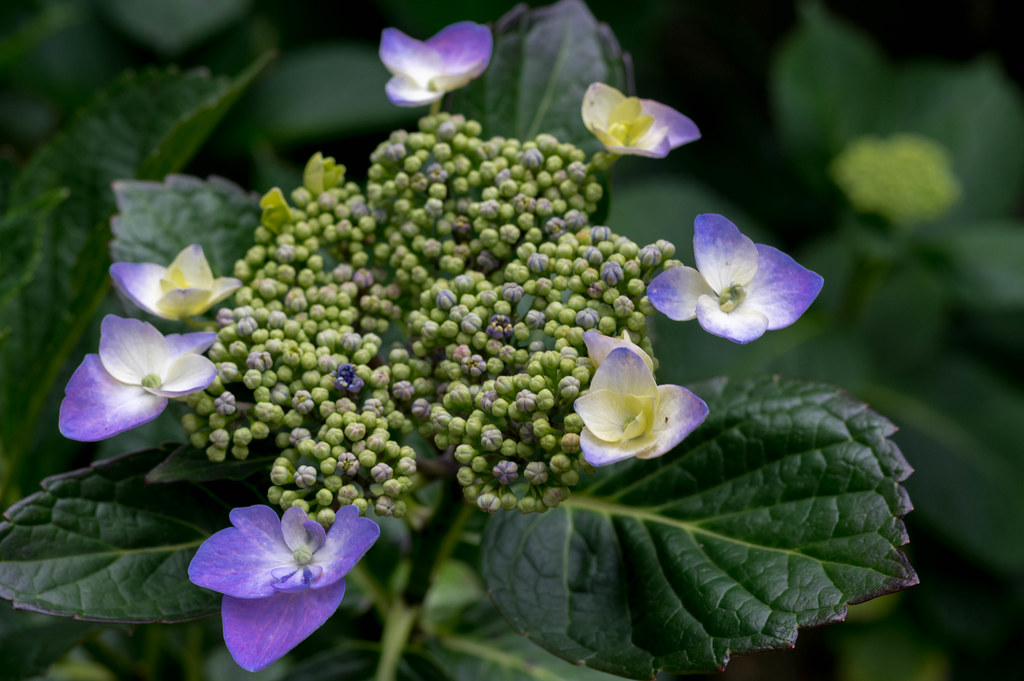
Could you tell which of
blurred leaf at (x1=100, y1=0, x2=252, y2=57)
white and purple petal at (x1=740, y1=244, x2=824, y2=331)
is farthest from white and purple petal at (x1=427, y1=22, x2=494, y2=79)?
blurred leaf at (x1=100, y1=0, x2=252, y2=57)

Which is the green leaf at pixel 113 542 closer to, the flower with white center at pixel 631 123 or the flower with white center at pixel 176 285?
the flower with white center at pixel 176 285

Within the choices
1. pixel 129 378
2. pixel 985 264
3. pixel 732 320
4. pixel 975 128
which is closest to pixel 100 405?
pixel 129 378

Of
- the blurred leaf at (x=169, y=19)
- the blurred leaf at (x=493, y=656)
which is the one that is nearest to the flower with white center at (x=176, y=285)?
the blurred leaf at (x=493, y=656)

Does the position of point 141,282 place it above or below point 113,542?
above

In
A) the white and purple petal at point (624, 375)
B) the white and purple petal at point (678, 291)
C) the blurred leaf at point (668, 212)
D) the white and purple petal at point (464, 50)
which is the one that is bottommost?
the blurred leaf at point (668, 212)

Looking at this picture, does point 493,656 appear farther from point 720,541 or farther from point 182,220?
point 182,220

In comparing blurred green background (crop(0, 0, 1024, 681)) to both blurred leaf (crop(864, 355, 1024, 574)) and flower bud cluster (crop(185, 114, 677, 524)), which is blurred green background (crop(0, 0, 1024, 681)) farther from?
flower bud cluster (crop(185, 114, 677, 524))

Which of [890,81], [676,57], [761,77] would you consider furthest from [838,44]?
[676,57]
